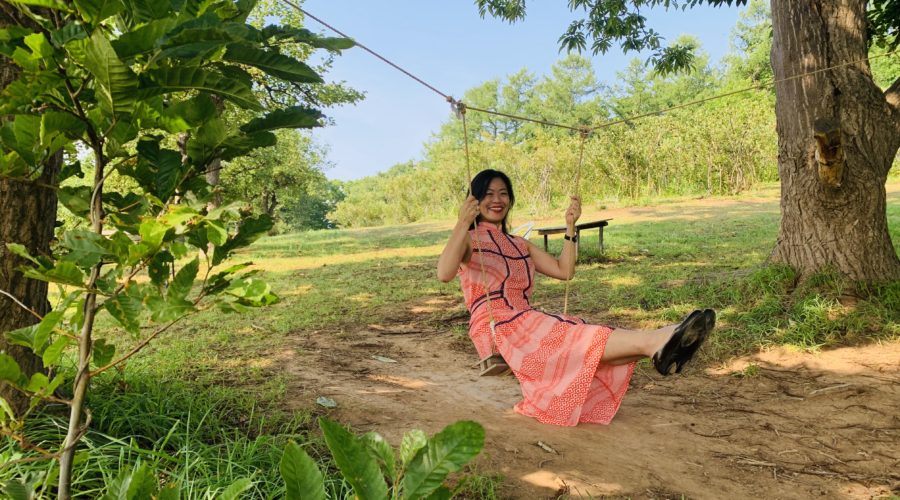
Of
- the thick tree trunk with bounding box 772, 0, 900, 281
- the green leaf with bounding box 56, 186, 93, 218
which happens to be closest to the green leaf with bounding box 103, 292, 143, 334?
the green leaf with bounding box 56, 186, 93, 218

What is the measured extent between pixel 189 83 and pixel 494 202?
2516 millimetres

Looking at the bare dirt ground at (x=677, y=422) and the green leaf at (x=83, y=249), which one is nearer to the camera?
the green leaf at (x=83, y=249)

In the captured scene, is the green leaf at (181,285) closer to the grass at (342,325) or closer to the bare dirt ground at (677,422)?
the grass at (342,325)

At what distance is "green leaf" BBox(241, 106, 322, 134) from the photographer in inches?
41.7

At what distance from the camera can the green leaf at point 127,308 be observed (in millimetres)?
1017

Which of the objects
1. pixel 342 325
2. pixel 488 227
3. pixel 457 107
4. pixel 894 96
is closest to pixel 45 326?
pixel 488 227

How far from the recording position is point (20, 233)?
203cm

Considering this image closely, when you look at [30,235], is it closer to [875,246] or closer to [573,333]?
[573,333]

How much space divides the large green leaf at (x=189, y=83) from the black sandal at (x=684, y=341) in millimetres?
2145

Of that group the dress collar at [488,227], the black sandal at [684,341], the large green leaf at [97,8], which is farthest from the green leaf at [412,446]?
the dress collar at [488,227]

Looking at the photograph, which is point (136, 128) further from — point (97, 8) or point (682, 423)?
point (682, 423)

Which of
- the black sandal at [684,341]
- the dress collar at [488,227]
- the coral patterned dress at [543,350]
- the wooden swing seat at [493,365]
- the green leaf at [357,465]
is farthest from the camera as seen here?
the dress collar at [488,227]

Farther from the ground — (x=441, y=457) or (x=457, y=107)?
(x=457, y=107)

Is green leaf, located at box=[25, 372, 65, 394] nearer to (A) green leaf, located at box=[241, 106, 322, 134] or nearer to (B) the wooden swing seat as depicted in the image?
(A) green leaf, located at box=[241, 106, 322, 134]
